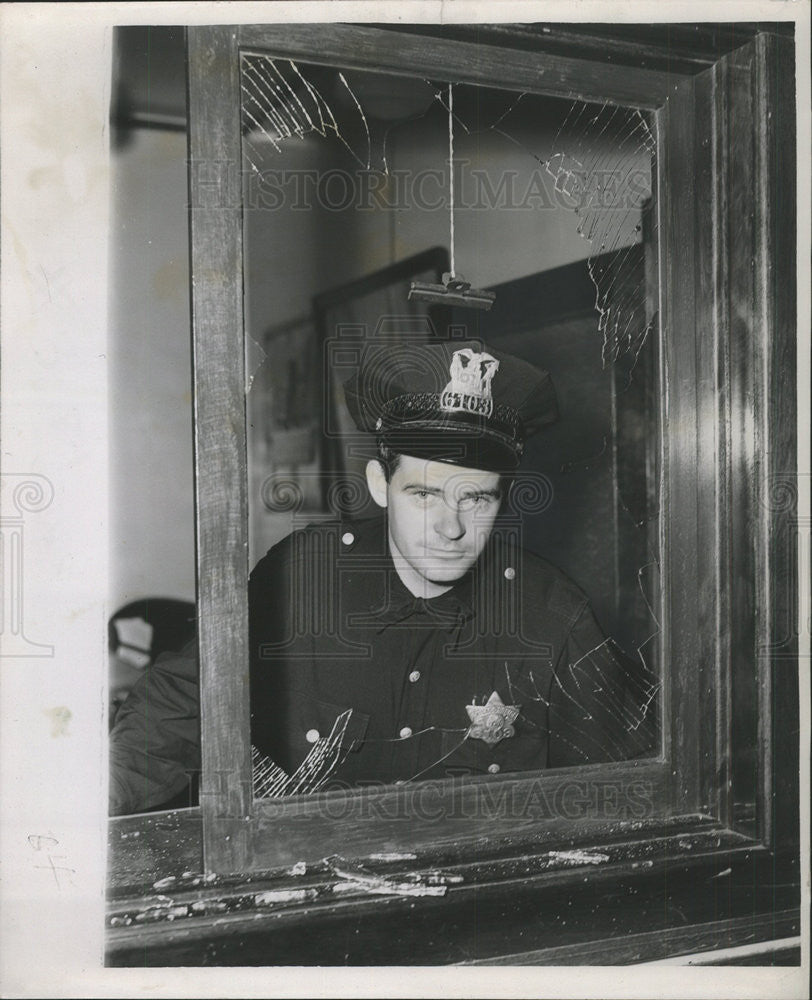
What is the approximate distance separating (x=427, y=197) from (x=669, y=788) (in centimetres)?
85

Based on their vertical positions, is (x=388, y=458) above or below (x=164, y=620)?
above

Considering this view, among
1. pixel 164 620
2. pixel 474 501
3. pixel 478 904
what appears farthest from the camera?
pixel 164 620

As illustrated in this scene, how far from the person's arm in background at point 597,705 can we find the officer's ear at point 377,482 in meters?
0.32

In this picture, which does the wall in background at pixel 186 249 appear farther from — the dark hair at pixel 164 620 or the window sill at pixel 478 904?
the window sill at pixel 478 904

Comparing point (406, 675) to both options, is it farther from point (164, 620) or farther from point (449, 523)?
point (164, 620)

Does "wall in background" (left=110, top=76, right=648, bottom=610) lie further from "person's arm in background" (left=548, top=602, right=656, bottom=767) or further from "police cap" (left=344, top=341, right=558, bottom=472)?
"person's arm in background" (left=548, top=602, right=656, bottom=767)

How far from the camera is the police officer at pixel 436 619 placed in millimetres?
1104

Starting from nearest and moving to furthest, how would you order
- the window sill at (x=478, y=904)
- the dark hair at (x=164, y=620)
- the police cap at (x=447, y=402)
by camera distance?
the window sill at (x=478, y=904), the police cap at (x=447, y=402), the dark hair at (x=164, y=620)

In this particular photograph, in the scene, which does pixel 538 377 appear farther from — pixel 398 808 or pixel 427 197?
pixel 398 808

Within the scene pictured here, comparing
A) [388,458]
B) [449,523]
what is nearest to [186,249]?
[388,458]

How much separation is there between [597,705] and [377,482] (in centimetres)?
43

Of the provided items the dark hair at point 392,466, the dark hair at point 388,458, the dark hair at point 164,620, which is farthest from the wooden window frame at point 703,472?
the dark hair at point 164,620

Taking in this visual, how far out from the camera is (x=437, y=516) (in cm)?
117

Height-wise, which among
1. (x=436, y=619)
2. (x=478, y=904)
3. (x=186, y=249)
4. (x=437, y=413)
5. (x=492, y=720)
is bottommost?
(x=478, y=904)
